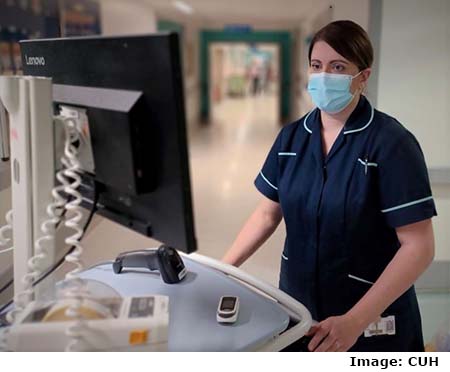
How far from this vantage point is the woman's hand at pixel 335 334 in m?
1.03

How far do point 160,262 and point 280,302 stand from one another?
0.95 feet

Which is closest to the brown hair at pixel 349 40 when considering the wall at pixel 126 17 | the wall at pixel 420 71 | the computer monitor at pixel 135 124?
the computer monitor at pixel 135 124

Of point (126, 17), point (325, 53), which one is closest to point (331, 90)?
point (325, 53)

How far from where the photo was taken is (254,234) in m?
1.37

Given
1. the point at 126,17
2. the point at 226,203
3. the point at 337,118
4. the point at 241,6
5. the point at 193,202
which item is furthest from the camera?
the point at 241,6

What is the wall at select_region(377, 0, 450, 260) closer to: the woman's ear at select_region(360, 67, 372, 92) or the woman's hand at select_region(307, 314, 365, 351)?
the woman's ear at select_region(360, 67, 372, 92)

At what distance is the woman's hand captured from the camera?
1027mm

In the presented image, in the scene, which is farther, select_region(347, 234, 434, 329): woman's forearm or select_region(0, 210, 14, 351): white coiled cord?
select_region(347, 234, 434, 329): woman's forearm

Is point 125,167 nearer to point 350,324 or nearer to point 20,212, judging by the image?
point 20,212

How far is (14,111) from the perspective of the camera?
848 mm

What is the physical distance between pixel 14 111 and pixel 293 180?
2.34 feet

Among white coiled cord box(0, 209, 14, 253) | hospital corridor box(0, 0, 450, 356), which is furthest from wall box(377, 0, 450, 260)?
white coiled cord box(0, 209, 14, 253)

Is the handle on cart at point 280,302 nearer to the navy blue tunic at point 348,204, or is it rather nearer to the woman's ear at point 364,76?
the navy blue tunic at point 348,204

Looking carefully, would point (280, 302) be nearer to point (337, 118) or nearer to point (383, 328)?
point (383, 328)
